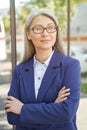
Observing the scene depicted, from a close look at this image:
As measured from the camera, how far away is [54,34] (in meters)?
1.63

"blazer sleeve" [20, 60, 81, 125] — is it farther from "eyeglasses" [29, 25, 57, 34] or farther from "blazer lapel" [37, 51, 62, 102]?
"eyeglasses" [29, 25, 57, 34]

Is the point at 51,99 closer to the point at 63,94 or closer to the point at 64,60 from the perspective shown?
the point at 63,94

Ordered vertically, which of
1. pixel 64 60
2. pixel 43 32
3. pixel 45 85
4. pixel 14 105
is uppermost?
pixel 43 32

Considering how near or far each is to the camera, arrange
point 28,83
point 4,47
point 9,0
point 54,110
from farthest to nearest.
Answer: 1. point 4,47
2. point 9,0
3. point 28,83
4. point 54,110

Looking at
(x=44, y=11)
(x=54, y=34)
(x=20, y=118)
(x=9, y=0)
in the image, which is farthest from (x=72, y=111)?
(x=9, y=0)

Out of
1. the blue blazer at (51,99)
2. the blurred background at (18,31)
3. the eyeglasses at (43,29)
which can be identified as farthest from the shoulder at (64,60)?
the blurred background at (18,31)

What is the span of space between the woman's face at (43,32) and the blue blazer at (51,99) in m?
0.09

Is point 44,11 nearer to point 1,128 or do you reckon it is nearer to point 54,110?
point 54,110

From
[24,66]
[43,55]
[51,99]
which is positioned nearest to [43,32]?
[43,55]

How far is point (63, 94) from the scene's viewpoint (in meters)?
1.55

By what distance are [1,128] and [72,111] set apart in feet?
5.22

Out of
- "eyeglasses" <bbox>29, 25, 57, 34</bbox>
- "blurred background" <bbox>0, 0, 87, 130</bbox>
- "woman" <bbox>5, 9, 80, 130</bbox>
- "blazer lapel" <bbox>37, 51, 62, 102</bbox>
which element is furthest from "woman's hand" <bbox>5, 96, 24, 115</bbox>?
"blurred background" <bbox>0, 0, 87, 130</bbox>

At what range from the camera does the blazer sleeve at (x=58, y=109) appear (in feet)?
5.07

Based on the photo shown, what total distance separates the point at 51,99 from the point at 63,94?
0.08 meters
